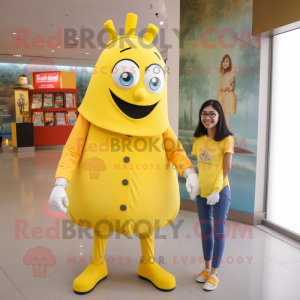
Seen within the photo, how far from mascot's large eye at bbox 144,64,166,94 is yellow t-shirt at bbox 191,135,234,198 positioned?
54cm

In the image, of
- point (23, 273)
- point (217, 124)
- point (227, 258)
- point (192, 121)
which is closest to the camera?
point (217, 124)

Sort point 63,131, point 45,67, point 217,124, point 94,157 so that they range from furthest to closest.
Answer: point 45,67
point 63,131
point 217,124
point 94,157

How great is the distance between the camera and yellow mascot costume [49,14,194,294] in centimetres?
186

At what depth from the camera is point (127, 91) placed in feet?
6.07

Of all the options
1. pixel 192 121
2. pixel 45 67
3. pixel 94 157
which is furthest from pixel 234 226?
pixel 45 67

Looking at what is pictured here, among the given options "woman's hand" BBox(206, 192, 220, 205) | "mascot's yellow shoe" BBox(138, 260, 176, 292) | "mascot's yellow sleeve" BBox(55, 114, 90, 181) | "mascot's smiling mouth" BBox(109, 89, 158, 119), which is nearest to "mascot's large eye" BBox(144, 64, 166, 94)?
"mascot's smiling mouth" BBox(109, 89, 158, 119)

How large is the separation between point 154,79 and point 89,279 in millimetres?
1464

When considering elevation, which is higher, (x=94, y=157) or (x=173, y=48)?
(x=173, y=48)

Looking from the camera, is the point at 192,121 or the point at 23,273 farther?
the point at 192,121

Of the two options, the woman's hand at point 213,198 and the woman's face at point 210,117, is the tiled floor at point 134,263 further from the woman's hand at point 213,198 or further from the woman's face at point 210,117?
the woman's face at point 210,117

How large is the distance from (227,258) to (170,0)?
119 inches

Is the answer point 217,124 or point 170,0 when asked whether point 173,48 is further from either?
point 217,124

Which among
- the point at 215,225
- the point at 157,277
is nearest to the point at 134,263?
the point at 157,277

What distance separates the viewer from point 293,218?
3092 millimetres
